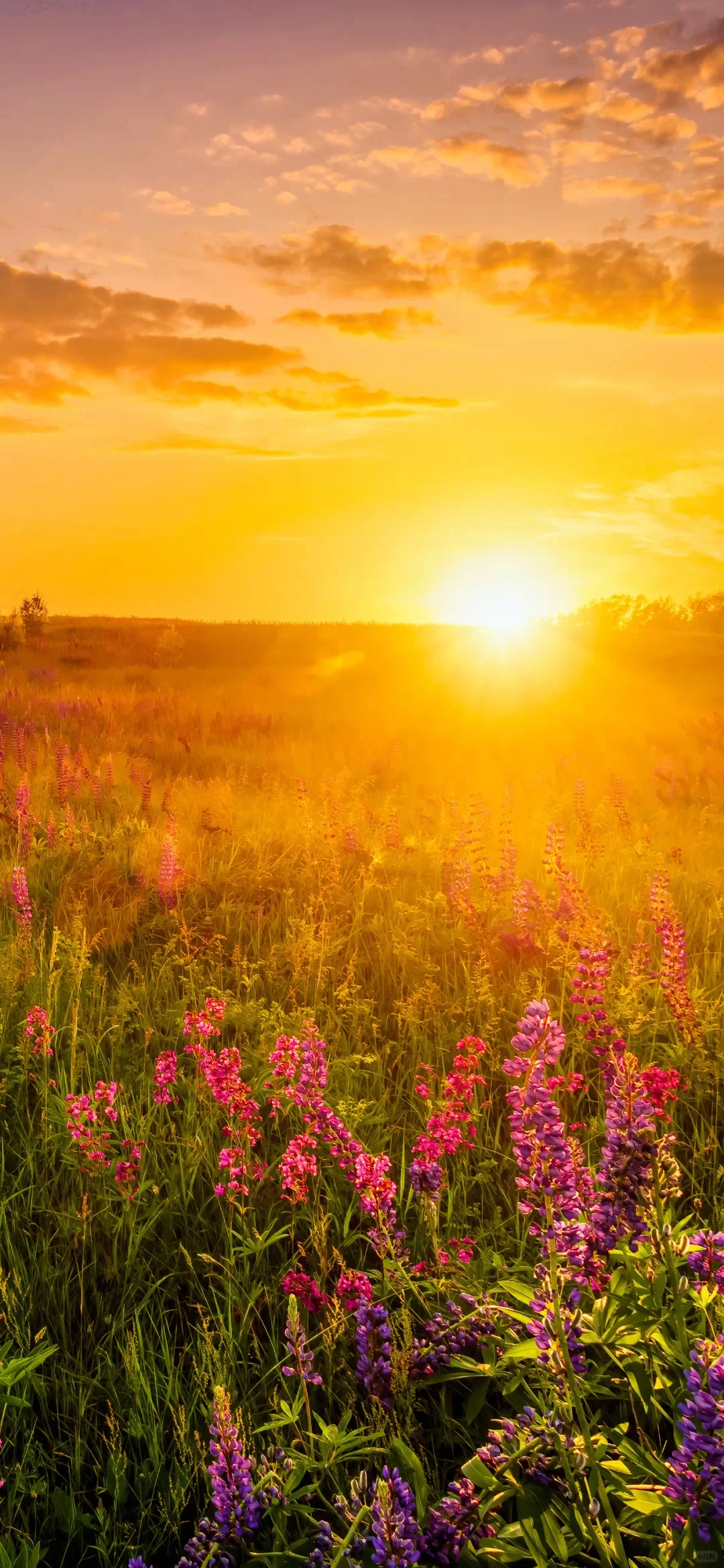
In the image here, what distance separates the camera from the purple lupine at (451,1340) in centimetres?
215

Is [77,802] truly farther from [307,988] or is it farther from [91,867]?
[307,988]

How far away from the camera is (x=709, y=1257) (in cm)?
192

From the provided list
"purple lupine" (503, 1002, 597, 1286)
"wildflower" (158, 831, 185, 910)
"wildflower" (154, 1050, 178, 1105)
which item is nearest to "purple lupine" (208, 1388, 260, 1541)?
"purple lupine" (503, 1002, 597, 1286)

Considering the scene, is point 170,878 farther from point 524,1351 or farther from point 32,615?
point 32,615

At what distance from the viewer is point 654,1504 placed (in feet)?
5.18

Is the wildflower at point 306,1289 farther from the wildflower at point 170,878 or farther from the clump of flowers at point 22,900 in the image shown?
the wildflower at point 170,878

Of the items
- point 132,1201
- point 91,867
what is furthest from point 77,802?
point 132,1201

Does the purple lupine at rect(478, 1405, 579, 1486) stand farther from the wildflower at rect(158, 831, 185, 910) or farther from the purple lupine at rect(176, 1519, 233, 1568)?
the wildflower at rect(158, 831, 185, 910)

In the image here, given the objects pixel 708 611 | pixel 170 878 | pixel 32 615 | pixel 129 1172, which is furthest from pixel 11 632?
pixel 708 611

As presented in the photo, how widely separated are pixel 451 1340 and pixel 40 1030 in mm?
2379

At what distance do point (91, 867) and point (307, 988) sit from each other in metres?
2.69

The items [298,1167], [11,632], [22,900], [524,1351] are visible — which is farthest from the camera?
[11,632]

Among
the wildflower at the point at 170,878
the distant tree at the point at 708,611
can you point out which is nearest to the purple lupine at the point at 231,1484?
the wildflower at the point at 170,878

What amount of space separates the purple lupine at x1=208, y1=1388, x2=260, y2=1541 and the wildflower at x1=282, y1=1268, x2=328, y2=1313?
629 mm
